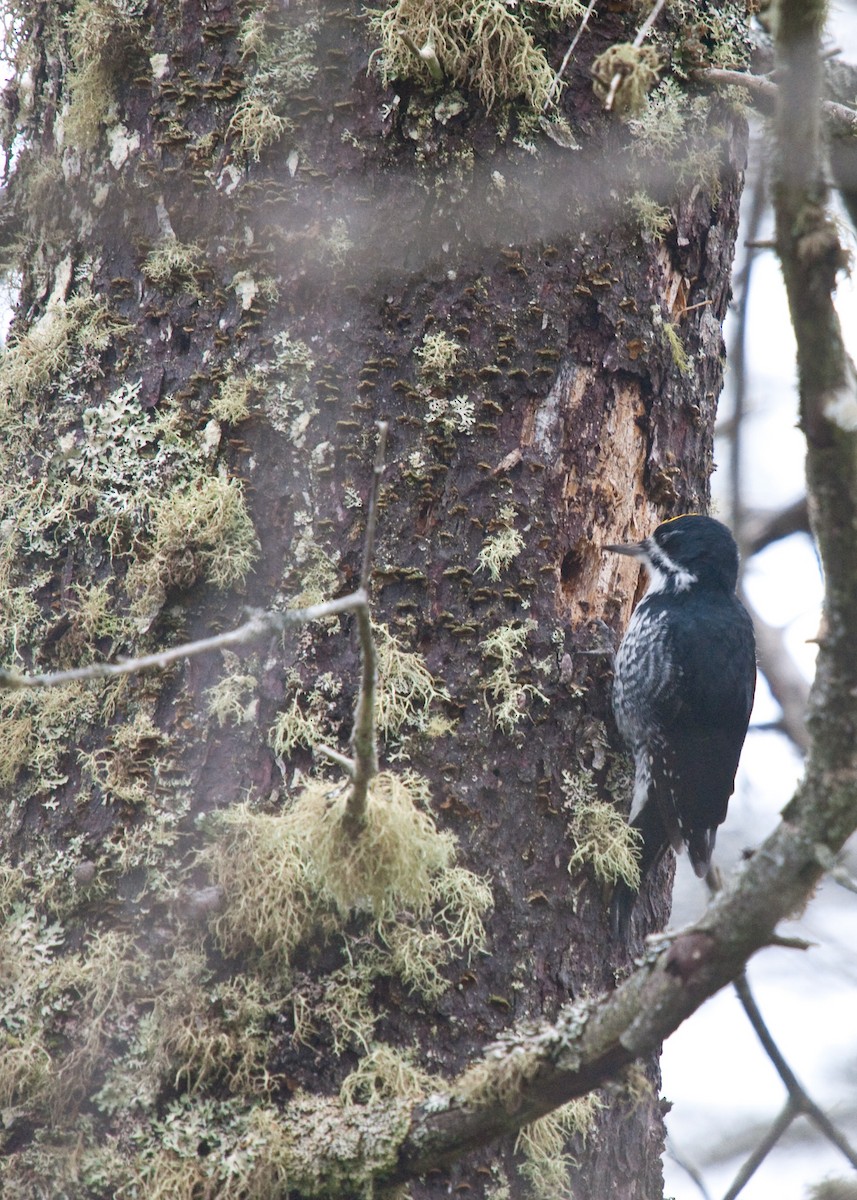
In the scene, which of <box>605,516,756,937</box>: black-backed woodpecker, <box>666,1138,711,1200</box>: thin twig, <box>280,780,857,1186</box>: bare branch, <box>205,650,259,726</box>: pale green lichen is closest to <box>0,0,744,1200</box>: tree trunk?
<box>205,650,259,726</box>: pale green lichen

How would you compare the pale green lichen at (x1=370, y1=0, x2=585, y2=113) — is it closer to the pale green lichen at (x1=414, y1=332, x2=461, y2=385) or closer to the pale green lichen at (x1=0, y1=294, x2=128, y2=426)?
the pale green lichen at (x1=414, y1=332, x2=461, y2=385)

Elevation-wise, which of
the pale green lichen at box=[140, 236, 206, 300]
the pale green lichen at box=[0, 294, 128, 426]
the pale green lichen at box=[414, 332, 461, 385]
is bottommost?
the pale green lichen at box=[414, 332, 461, 385]

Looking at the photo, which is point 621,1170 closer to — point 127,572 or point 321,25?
point 127,572

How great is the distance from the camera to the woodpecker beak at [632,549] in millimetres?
2646

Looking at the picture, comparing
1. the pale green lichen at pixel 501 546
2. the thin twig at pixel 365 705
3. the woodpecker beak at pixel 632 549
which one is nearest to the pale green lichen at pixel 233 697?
the thin twig at pixel 365 705

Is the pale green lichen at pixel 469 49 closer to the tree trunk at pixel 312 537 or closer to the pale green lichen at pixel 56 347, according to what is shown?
the tree trunk at pixel 312 537

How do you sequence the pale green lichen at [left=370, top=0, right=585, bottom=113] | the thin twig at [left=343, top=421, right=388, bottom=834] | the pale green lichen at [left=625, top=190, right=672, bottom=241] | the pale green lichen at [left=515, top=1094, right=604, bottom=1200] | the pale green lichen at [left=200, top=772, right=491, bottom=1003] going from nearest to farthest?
the thin twig at [left=343, top=421, right=388, bottom=834] → the pale green lichen at [left=200, top=772, right=491, bottom=1003] → the pale green lichen at [left=515, top=1094, right=604, bottom=1200] → the pale green lichen at [left=370, top=0, right=585, bottom=113] → the pale green lichen at [left=625, top=190, right=672, bottom=241]

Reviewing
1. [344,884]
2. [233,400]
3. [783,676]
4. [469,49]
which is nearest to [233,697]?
[344,884]

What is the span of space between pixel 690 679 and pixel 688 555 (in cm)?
44

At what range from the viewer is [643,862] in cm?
248

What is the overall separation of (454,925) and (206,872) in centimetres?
43

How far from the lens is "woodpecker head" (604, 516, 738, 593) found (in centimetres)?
296

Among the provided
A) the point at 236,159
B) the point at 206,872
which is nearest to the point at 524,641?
the point at 206,872

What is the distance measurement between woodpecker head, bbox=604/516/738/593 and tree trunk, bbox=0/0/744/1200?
0.17 metres
